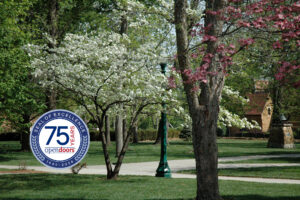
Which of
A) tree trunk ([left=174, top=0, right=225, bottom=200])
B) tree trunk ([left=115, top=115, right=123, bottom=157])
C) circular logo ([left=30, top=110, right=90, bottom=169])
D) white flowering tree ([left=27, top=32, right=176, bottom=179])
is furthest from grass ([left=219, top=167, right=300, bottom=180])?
circular logo ([left=30, top=110, right=90, bottom=169])

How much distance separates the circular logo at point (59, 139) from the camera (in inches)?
362

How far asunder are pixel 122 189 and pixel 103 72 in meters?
3.67

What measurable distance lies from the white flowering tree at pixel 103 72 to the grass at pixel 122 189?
1.38 metres

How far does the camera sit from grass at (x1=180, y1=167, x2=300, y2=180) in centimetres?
1623

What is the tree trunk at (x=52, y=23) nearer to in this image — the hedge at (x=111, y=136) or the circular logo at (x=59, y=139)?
the circular logo at (x=59, y=139)

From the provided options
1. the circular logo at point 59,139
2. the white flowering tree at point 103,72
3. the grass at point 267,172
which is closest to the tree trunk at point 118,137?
the grass at point 267,172

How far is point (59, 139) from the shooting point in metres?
9.46

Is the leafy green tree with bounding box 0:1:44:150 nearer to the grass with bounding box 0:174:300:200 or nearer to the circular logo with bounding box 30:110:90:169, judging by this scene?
the grass with bounding box 0:174:300:200

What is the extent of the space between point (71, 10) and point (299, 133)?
127 ft

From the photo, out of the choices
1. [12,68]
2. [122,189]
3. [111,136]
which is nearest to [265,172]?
[122,189]

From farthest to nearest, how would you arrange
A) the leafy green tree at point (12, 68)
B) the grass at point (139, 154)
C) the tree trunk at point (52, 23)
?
the tree trunk at point (52, 23)
the grass at point (139, 154)
the leafy green tree at point (12, 68)

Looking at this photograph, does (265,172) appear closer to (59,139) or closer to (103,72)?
(103,72)

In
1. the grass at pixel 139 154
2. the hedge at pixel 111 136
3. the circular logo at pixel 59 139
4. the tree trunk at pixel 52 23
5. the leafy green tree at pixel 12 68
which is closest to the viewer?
the circular logo at pixel 59 139

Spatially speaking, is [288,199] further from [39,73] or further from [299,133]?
[299,133]
